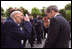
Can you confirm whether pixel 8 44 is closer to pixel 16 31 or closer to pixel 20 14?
pixel 16 31

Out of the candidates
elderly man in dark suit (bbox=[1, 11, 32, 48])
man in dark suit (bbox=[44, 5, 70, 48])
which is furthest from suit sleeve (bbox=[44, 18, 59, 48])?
elderly man in dark suit (bbox=[1, 11, 32, 48])

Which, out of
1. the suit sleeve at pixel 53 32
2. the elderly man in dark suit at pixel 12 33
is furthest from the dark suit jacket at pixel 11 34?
the suit sleeve at pixel 53 32

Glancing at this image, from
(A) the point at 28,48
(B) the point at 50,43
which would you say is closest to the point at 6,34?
(B) the point at 50,43

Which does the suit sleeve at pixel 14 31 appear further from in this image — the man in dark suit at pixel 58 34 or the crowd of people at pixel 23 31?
the man in dark suit at pixel 58 34

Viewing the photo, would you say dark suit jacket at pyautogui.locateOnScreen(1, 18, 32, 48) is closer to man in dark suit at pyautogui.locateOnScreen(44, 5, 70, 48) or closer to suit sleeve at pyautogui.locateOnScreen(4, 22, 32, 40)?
suit sleeve at pyautogui.locateOnScreen(4, 22, 32, 40)

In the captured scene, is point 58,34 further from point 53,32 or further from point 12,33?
point 12,33

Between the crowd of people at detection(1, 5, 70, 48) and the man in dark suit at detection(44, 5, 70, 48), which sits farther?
the man in dark suit at detection(44, 5, 70, 48)

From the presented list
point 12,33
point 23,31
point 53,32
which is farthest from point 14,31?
point 53,32

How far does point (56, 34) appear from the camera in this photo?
3389 mm

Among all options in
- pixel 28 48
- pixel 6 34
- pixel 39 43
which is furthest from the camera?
pixel 39 43

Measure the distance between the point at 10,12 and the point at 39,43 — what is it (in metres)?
8.06

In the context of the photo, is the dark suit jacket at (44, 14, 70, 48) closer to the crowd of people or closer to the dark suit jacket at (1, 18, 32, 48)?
the crowd of people

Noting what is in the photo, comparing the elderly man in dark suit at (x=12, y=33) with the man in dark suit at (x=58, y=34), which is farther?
the man in dark suit at (x=58, y=34)

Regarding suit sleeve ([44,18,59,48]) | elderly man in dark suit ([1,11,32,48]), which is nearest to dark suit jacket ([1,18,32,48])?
elderly man in dark suit ([1,11,32,48])
